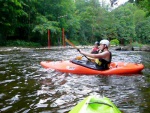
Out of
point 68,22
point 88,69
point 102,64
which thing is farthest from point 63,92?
point 68,22

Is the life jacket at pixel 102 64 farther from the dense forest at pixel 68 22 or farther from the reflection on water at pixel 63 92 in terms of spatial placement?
the dense forest at pixel 68 22

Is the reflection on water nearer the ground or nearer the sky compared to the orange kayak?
nearer the ground

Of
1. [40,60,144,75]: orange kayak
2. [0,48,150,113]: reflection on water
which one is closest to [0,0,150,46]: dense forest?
[40,60,144,75]: orange kayak

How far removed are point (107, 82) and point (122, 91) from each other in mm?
968

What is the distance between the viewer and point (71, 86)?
16.7ft

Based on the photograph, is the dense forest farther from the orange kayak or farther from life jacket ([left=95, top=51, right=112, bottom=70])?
life jacket ([left=95, top=51, right=112, bottom=70])

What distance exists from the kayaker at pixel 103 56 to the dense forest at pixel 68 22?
8438 millimetres

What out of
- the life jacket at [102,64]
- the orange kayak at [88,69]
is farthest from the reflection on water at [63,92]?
the life jacket at [102,64]

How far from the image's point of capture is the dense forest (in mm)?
22000

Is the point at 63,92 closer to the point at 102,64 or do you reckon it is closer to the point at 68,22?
the point at 102,64

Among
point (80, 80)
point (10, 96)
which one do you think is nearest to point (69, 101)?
point (10, 96)

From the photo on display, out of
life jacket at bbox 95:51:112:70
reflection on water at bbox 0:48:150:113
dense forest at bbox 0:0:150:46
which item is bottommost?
reflection on water at bbox 0:48:150:113

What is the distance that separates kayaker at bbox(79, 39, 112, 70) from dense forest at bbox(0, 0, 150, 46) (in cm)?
844

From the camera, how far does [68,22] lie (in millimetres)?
31391
